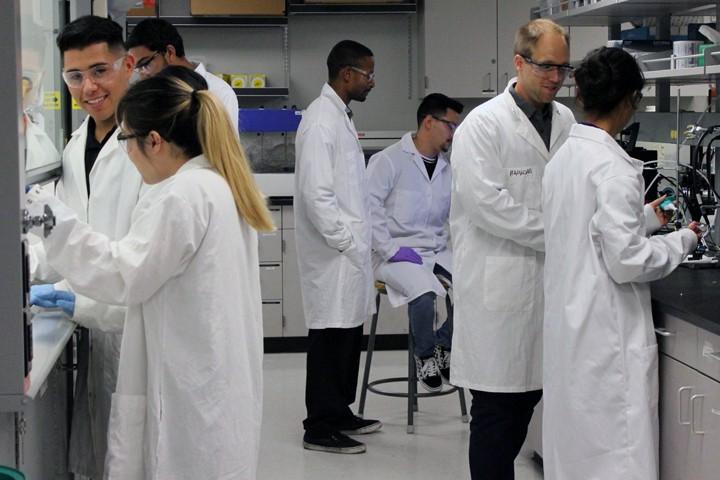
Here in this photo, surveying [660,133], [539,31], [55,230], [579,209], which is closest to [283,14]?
[660,133]

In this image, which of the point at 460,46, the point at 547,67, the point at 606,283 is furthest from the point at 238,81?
the point at 606,283

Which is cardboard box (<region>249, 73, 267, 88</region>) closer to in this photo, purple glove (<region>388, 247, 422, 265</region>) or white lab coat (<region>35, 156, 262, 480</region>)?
purple glove (<region>388, 247, 422, 265</region>)

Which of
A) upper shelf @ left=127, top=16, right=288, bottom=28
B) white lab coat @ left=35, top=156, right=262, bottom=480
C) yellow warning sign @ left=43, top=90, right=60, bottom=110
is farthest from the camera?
upper shelf @ left=127, top=16, right=288, bottom=28

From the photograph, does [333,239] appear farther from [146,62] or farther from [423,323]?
[146,62]

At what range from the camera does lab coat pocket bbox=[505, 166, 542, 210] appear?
304 cm

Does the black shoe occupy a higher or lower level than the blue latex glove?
lower

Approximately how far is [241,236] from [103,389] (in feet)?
2.14

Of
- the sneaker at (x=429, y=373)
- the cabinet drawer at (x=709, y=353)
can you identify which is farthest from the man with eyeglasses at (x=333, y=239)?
the cabinet drawer at (x=709, y=353)

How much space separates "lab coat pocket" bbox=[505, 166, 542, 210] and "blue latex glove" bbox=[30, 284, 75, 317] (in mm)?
1315

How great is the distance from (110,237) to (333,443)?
76.6 inches

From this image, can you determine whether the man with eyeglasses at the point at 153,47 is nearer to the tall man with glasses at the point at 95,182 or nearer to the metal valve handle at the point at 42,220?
the tall man with glasses at the point at 95,182

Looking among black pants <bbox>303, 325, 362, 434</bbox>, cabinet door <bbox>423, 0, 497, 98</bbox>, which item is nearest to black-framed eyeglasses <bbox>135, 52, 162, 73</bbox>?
black pants <bbox>303, 325, 362, 434</bbox>

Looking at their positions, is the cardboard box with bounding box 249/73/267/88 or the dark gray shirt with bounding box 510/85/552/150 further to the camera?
the cardboard box with bounding box 249/73/267/88

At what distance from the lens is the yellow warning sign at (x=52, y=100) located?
2.85 meters
